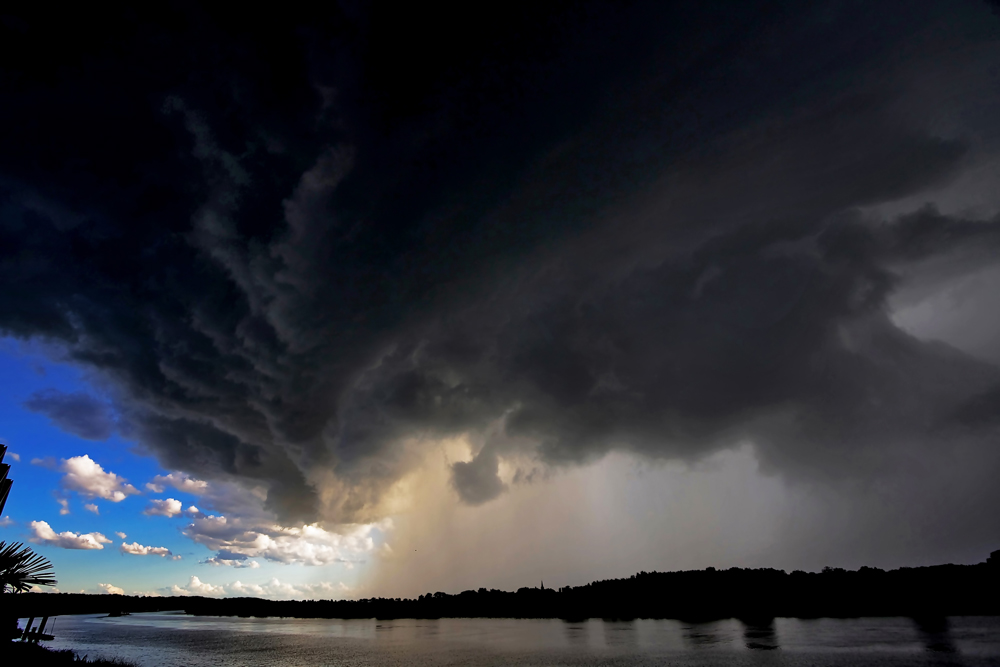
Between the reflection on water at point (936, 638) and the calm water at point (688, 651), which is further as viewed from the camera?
the reflection on water at point (936, 638)

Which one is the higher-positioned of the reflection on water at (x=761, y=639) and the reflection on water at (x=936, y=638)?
the reflection on water at (x=936, y=638)

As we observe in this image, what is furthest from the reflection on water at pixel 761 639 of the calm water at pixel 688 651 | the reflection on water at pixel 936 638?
the reflection on water at pixel 936 638

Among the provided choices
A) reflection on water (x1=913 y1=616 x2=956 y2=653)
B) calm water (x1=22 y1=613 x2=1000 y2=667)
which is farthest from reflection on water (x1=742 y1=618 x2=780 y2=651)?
reflection on water (x1=913 y1=616 x2=956 y2=653)

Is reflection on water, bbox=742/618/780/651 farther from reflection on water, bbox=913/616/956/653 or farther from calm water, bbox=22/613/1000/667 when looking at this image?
reflection on water, bbox=913/616/956/653

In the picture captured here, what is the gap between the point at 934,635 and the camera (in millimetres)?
100500

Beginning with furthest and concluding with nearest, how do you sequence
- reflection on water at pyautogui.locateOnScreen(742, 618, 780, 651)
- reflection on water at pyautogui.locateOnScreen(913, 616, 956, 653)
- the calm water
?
reflection on water at pyautogui.locateOnScreen(742, 618, 780, 651)
reflection on water at pyautogui.locateOnScreen(913, 616, 956, 653)
the calm water

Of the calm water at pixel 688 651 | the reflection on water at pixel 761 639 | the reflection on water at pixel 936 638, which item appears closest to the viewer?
the calm water at pixel 688 651

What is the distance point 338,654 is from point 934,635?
134 metres

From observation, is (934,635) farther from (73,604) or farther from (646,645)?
(73,604)

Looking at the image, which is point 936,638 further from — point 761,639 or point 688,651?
point 688,651

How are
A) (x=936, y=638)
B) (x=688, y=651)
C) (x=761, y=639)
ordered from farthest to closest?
(x=761, y=639) → (x=936, y=638) → (x=688, y=651)

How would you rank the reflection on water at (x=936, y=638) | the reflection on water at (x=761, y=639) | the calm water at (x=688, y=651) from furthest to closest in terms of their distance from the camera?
the reflection on water at (x=761, y=639), the reflection on water at (x=936, y=638), the calm water at (x=688, y=651)

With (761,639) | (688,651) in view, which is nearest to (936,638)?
(761,639)

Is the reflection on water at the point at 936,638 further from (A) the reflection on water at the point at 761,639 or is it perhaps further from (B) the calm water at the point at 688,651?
(A) the reflection on water at the point at 761,639
